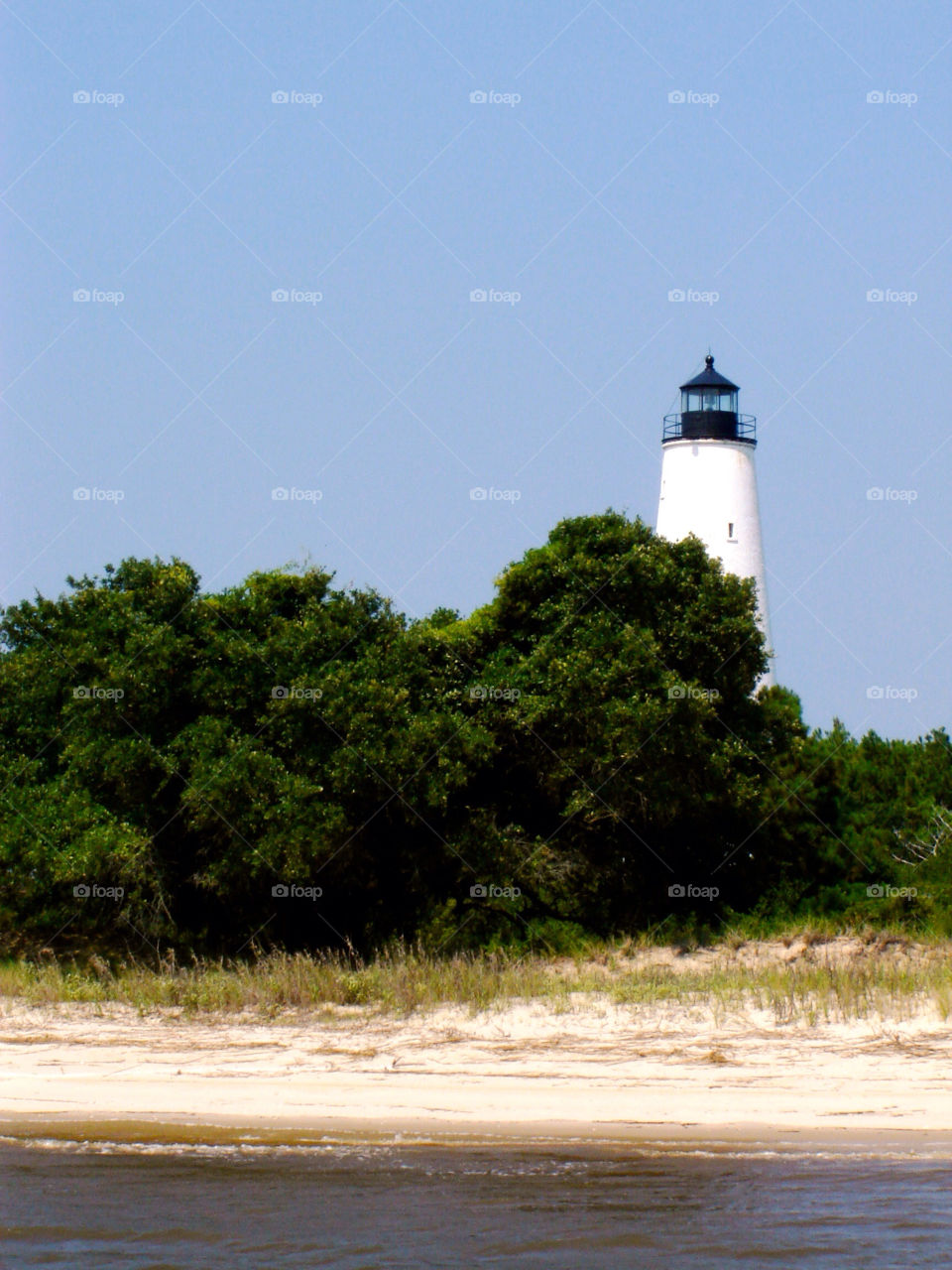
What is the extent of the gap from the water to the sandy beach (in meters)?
0.73

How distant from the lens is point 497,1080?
14430 millimetres

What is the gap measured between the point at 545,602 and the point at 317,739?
3969 mm

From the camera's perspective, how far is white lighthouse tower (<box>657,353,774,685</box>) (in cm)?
3641

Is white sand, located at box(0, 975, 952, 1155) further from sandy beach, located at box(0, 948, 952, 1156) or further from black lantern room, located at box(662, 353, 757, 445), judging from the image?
black lantern room, located at box(662, 353, 757, 445)
